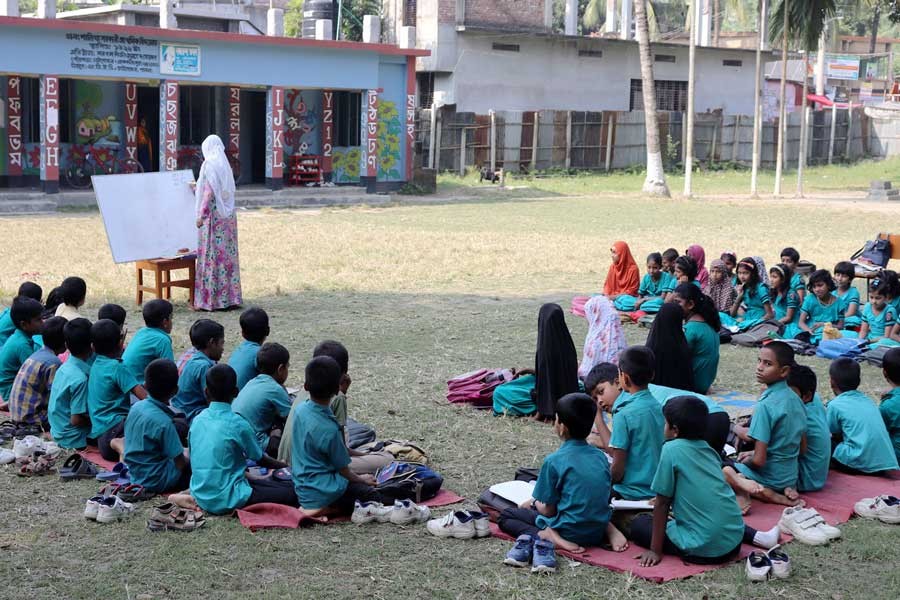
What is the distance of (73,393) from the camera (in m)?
6.54

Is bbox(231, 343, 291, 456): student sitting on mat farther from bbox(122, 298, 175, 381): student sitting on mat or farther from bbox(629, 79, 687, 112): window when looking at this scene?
bbox(629, 79, 687, 112): window

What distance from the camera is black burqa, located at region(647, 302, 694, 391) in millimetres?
7535

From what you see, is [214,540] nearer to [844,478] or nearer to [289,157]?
[844,478]

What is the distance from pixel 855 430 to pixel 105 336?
176 inches

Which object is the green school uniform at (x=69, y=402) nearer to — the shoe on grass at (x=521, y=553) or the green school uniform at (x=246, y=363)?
the green school uniform at (x=246, y=363)

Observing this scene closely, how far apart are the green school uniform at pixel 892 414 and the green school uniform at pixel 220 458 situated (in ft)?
12.2

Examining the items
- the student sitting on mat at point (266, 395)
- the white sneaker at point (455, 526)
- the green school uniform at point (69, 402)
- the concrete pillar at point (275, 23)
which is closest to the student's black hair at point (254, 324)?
the student sitting on mat at point (266, 395)

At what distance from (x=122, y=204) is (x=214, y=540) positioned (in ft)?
23.3

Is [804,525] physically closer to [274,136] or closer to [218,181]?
[218,181]

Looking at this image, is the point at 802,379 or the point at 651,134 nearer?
the point at 802,379

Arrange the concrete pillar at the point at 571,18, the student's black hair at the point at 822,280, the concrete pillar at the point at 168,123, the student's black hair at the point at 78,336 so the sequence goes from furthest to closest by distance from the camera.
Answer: the concrete pillar at the point at 571,18 < the concrete pillar at the point at 168,123 < the student's black hair at the point at 822,280 < the student's black hair at the point at 78,336

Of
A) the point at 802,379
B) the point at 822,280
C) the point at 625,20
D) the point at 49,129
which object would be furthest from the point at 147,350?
the point at 625,20

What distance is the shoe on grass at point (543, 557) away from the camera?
4.92 m

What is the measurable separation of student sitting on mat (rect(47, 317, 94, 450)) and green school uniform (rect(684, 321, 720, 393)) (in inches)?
164
